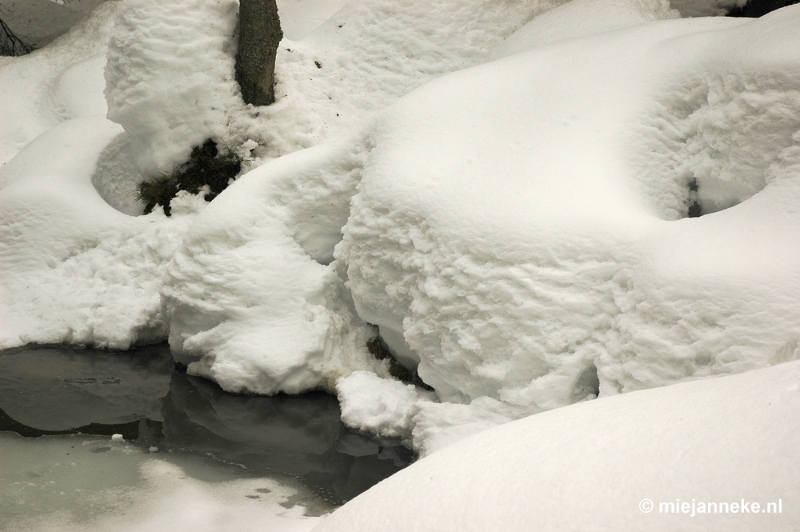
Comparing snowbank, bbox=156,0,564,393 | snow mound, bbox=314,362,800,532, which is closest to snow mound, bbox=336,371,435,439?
snowbank, bbox=156,0,564,393

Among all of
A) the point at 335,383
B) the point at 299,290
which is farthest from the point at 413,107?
the point at 335,383

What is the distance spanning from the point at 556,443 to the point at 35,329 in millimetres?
4774

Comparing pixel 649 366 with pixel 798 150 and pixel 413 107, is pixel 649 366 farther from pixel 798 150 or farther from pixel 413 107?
pixel 413 107

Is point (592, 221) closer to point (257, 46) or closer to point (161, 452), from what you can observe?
point (161, 452)

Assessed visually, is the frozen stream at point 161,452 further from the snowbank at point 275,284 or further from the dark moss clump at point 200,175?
the dark moss clump at point 200,175

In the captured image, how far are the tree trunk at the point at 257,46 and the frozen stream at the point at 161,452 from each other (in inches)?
99.7

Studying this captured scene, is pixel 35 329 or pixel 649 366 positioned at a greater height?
pixel 649 366

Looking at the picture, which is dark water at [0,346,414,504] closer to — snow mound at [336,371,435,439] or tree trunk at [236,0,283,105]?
snow mound at [336,371,435,439]

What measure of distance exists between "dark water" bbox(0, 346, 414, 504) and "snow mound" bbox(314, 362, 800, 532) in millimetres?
1524

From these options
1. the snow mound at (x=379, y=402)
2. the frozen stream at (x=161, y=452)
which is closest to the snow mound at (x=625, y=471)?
the frozen stream at (x=161, y=452)

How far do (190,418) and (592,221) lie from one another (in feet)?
9.00

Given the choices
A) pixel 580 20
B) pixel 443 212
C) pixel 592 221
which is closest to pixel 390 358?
pixel 443 212

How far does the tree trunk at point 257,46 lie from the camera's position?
6102mm

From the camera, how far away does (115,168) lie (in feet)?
22.5
